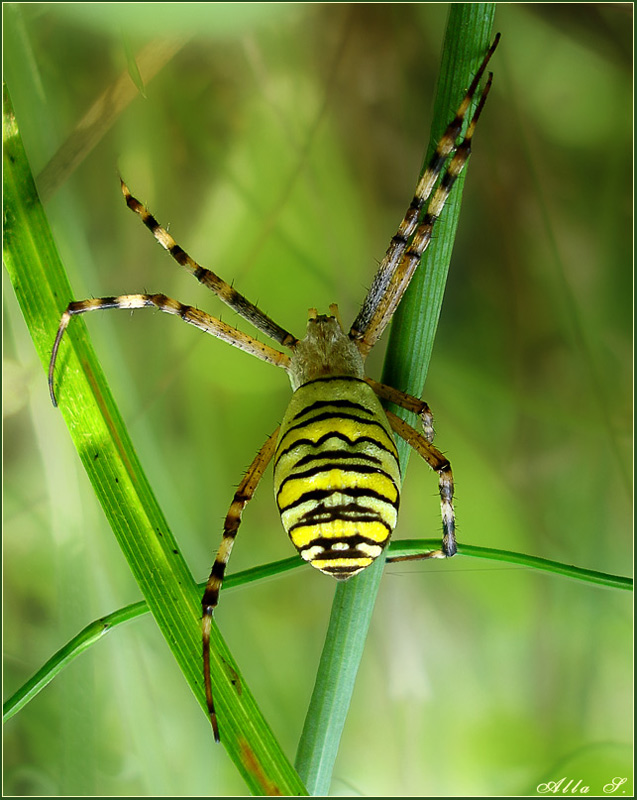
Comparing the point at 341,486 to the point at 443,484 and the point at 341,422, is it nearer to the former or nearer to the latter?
the point at 341,422

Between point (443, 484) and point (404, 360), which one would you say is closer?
point (404, 360)

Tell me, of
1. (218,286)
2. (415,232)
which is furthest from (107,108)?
(415,232)

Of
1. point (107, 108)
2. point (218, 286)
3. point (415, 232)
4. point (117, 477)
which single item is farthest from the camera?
point (107, 108)

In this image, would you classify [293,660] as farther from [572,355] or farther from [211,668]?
[572,355]

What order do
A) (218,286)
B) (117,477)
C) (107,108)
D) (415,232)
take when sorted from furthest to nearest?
1. (107,108)
2. (218,286)
3. (415,232)
4. (117,477)

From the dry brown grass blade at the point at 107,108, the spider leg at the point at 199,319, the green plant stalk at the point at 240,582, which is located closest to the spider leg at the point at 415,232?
the spider leg at the point at 199,319

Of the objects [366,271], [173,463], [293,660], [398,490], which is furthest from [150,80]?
[293,660]

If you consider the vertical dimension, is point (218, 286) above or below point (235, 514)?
above
